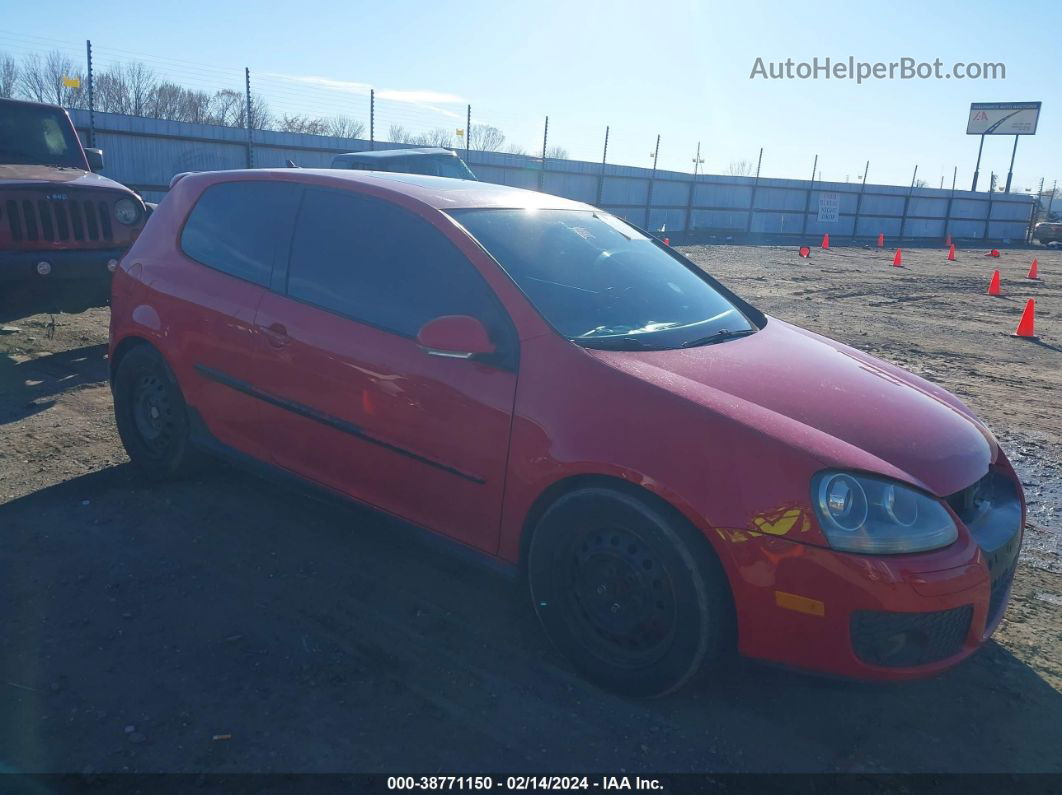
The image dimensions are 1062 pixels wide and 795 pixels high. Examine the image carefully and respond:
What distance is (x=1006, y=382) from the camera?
798 cm

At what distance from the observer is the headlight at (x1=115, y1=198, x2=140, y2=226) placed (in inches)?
298

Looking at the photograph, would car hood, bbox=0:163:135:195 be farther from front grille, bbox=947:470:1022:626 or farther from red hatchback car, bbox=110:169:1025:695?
front grille, bbox=947:470:1022:626

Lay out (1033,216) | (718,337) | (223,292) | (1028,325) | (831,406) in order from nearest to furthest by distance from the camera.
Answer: (831,406)
(718,337)
(223,292)
(1028,325)
(1033,216)

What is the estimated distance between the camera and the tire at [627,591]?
264 cm

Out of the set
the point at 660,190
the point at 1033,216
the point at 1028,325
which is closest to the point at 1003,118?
the point at 1033,216

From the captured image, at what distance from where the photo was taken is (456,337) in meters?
3.02

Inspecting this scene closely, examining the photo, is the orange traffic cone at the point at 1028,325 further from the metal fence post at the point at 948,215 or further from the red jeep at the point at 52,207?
the metal fence post at the point at 948,215

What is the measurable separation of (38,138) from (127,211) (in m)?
1.57

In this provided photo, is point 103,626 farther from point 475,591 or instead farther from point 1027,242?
point 1027,242

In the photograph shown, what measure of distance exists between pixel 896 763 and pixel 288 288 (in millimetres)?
3062

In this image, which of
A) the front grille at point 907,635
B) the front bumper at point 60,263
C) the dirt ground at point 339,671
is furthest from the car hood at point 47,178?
the front grille at point 907,635

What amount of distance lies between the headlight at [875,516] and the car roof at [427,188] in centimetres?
196

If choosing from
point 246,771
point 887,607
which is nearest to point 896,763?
point 887,607

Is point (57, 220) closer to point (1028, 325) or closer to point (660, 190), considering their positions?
point (1028, 325)
